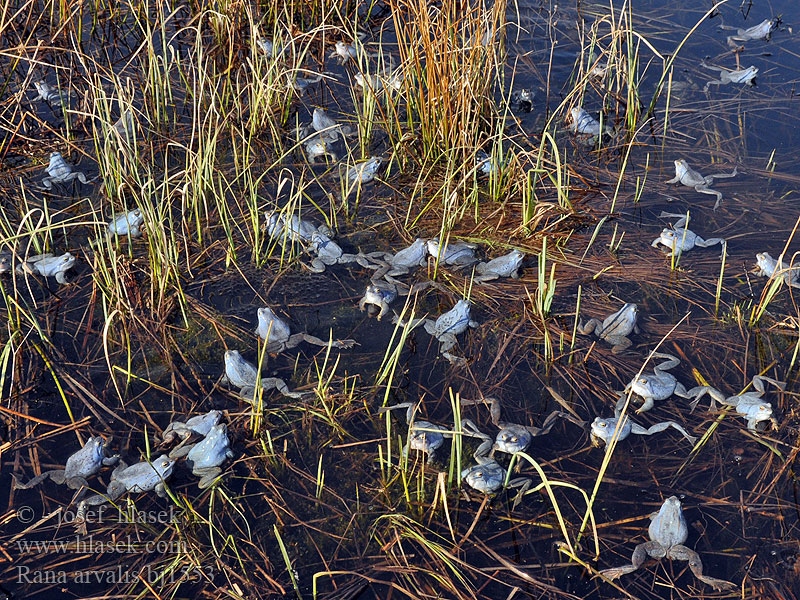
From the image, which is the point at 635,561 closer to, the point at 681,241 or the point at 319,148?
the point at 681,241

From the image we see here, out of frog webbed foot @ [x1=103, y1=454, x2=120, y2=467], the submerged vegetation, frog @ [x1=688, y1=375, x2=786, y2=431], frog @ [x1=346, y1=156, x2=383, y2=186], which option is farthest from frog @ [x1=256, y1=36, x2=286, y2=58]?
frog @ [x1=688, y1=375, x2=786, y2=431]

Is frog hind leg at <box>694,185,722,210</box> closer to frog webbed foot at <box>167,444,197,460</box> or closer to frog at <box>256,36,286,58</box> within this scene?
frog at <box>256,36,286,58</box>

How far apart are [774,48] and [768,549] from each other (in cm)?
527

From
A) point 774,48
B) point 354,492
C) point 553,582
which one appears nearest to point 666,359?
point 553,582

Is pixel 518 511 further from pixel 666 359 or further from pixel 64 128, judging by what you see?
pixel 64 128

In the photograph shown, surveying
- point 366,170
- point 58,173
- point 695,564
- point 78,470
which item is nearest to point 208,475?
point 78,470

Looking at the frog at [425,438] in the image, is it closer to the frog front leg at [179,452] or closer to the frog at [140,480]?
the frog front leg at [179,452]

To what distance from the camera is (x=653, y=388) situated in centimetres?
383

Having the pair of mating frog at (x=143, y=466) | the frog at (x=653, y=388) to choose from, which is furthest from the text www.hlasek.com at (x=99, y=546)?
the frog at (x=653, y=388)

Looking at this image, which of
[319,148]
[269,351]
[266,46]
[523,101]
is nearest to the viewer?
[269,351]

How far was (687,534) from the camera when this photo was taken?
3.24 m

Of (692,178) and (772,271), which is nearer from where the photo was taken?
(772,271)

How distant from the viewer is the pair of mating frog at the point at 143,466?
3379mm

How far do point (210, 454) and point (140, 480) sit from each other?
330mm
